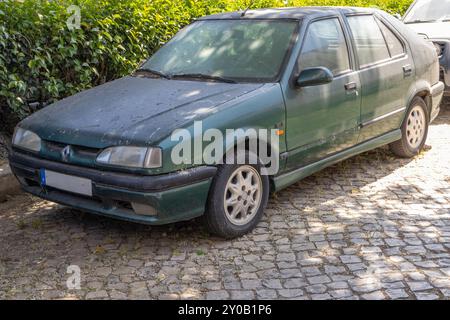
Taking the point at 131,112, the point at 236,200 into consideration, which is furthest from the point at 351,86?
→ the point at 131,112

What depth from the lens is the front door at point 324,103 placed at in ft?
16.4

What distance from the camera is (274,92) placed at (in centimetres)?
482

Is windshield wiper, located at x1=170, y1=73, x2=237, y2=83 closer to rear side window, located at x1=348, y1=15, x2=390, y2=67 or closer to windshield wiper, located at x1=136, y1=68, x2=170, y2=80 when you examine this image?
windshield wiper, located at x1=136, y1=68, x2=170, y2=80

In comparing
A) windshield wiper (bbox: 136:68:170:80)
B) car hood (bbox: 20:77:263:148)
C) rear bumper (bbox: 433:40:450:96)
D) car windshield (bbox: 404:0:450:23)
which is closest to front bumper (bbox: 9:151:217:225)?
car hood (bbox: 20:77:263:148)

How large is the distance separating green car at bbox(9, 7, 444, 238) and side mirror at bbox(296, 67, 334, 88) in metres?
0.01

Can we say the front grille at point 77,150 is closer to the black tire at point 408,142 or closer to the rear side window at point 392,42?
the rear side window at point 392,42

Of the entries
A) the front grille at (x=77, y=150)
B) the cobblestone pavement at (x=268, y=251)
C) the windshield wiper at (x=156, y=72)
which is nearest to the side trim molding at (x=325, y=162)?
the cobblestone pavement at (x=268, y=251)

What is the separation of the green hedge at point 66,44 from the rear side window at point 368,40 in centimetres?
251

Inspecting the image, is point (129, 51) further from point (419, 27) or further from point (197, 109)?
point (419, 27)

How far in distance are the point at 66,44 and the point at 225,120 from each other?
2.91 meters

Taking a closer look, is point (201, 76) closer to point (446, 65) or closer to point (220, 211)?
point (220, 211)

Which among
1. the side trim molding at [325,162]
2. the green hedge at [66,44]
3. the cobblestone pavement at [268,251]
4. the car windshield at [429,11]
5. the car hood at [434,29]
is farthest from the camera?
the car windshield at [429,11]

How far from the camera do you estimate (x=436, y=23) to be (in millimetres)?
9641
